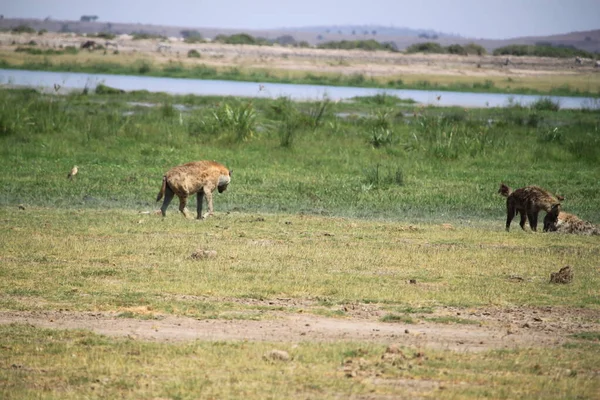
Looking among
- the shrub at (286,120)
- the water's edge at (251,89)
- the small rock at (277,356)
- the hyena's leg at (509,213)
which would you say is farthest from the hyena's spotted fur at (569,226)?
the water's edge at (251,89)

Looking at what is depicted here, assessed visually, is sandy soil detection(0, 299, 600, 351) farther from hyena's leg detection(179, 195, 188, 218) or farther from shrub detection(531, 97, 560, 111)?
shrub detection(531, 97, 560, 111)

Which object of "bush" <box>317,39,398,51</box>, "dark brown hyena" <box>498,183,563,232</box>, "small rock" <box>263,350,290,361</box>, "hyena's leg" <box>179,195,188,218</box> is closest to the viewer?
"small rock" <box>263,350,290,361</box>

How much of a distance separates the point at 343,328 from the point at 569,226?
28.6 ft

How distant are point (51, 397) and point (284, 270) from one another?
5.49 meters

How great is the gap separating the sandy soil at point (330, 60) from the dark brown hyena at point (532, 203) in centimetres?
5184

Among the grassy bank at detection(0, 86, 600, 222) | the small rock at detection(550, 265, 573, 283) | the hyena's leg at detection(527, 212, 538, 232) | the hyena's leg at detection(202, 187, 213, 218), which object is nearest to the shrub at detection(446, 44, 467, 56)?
the grassy bank at detection(0, 86, 600, 222)

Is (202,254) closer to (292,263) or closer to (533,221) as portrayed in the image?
(292,263)

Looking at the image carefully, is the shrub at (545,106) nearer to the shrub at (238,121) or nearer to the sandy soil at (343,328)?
the shrub at (238,121)

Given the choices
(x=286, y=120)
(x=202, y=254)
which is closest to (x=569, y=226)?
(x=202, y=254)

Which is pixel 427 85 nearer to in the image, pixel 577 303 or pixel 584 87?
pixel 584 87

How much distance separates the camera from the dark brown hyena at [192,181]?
16.4 m

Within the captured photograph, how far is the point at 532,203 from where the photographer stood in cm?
1697

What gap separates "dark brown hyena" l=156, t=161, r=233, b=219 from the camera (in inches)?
645

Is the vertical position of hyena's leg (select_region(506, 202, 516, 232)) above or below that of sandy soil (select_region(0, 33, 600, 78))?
below
